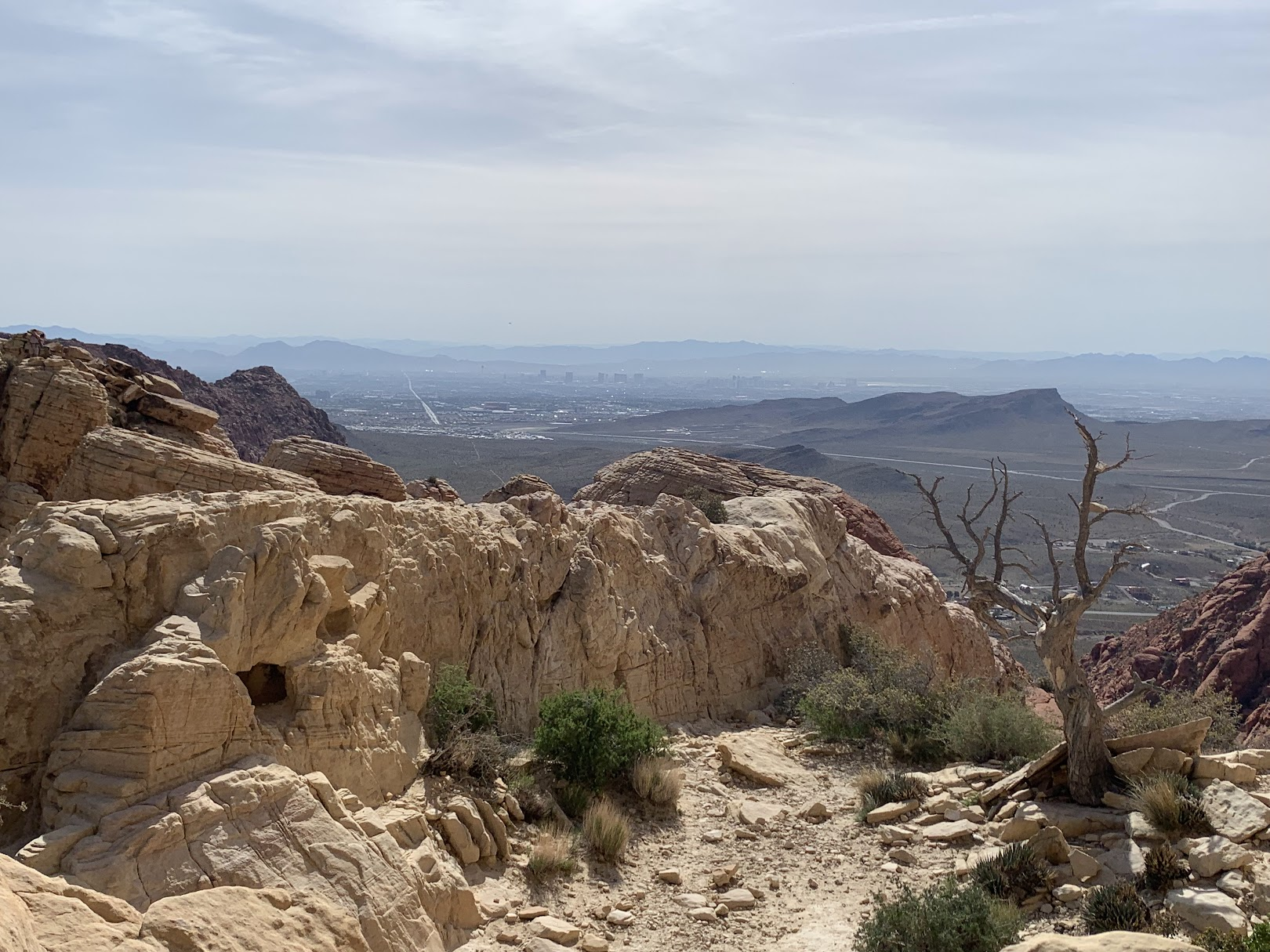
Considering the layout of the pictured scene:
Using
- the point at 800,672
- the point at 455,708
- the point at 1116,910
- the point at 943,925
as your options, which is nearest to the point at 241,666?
the point at 455,708

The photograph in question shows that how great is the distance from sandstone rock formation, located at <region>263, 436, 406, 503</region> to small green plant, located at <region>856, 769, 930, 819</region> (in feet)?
33.2

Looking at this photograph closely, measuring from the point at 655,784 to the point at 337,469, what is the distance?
924 centimetres

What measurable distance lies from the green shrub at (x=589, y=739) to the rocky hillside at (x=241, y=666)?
67.9 inches

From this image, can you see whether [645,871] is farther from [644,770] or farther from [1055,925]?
[1055,925]

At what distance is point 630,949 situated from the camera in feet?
38.5

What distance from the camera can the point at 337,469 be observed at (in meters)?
20.9

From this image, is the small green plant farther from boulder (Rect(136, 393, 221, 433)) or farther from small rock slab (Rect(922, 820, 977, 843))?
boulder (Rect(136, 393, 221, 433))

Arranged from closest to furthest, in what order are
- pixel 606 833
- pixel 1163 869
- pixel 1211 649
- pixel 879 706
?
pixel 1163 869 < pixel 606 833 < pixel 879 706 < pixel 1211 649

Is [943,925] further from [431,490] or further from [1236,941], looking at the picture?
[431,490]

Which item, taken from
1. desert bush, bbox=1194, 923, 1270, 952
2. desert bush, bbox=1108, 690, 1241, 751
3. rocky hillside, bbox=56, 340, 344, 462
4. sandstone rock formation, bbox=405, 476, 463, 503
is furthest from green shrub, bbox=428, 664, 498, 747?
rocky hillside, bbox=56, 340, 344, 462

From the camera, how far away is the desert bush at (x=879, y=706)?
18906 mm

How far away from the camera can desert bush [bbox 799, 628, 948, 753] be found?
18906 mm

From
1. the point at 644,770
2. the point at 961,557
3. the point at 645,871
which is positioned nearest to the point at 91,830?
the point at 645,871

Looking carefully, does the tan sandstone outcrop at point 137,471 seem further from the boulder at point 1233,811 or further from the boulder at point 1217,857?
the boulder at point 1233,811
